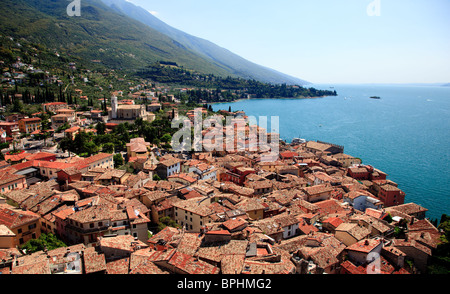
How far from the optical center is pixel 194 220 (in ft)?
39.1

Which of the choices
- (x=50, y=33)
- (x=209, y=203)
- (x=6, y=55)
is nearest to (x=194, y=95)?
(x=6, y=55)

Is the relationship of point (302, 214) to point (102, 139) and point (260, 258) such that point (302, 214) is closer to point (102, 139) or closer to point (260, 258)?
point (260, 258)

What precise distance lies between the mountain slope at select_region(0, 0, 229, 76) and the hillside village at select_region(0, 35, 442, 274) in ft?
197

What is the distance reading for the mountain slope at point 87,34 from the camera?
69500 millimetres

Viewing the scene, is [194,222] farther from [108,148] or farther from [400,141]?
[400,141]

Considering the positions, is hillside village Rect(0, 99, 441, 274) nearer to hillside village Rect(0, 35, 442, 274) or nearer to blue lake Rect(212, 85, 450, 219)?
hillside village Rect(0, 35, 442, 274)

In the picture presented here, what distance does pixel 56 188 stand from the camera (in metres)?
14.2

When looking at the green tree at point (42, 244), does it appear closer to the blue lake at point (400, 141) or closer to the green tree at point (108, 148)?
the green tree at point (108, 148)

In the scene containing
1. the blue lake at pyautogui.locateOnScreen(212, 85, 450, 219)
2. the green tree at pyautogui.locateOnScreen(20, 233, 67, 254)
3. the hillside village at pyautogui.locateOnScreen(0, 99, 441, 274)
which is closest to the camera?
the hillside village at pyautogui.locateOnScreen(0, 99, 441, 274)

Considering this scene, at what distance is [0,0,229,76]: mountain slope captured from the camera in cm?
6950

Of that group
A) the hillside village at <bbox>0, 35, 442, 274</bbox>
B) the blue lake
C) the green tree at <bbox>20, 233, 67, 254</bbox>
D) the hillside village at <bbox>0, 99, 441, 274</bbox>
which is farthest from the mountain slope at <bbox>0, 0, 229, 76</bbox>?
the green tree at <bbox>20, 233, 67, 254</bbox>

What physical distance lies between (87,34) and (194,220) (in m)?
99.1

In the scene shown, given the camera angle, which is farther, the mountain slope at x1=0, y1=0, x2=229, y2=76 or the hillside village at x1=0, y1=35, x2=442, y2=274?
the mountain slope at x1=0, y1=0, x2=229, y2=76

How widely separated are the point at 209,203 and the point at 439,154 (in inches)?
1336
